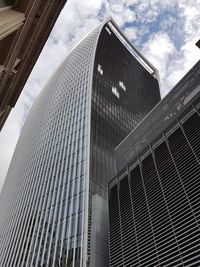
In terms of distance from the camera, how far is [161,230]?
22469 mm

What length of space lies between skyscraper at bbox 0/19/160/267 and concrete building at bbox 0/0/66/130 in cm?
2606

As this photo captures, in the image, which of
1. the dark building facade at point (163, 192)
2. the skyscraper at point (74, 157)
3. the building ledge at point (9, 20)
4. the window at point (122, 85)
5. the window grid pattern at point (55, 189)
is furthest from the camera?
the window at point (122, 85)

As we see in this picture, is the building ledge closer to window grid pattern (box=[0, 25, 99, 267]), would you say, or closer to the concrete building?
the concrete building

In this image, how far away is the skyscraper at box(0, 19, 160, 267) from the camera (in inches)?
1813

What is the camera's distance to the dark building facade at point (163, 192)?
20.7 m

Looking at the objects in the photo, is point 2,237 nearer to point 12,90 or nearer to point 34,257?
point 34,257

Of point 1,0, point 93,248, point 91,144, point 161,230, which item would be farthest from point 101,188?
point 1,0

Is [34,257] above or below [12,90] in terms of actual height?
below

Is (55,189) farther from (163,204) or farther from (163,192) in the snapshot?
(163,204)

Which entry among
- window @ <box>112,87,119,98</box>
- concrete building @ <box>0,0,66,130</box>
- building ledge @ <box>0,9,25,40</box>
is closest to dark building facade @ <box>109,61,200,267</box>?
concrete building @ <box>0,0,66,130</box>

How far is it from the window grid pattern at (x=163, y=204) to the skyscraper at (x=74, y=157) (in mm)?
7575

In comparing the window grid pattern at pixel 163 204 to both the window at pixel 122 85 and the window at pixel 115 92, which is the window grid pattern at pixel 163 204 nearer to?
the window at pixel 115 92

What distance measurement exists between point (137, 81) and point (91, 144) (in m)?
65.5

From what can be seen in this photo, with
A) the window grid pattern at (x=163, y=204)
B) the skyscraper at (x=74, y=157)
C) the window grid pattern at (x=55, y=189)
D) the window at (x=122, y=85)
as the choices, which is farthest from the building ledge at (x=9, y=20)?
the window at (x=122, y=85)
